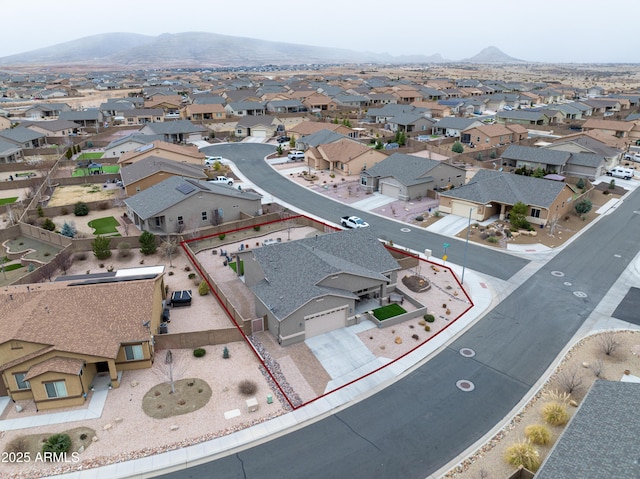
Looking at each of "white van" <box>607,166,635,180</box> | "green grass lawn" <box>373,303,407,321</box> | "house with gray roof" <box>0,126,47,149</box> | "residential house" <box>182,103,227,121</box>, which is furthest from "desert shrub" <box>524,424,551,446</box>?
"residential house" <box>182,103,227,121</box>

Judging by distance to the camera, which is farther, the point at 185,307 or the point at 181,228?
the point at 181,228

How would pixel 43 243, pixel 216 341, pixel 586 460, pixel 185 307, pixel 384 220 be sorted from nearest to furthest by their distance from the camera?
pixel 586 460, pixel 216 341, pixel 185 307, pixel 43 243, pixel 384 220

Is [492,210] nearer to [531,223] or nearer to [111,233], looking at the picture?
[531,223]

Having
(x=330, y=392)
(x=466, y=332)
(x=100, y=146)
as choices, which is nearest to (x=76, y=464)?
(x=330, y=392)

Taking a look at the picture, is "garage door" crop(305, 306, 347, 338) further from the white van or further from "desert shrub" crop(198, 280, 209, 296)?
the white van

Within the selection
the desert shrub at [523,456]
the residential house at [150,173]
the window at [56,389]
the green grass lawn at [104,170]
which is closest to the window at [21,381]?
the window at [56,389]

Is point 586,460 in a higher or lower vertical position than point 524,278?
higher
